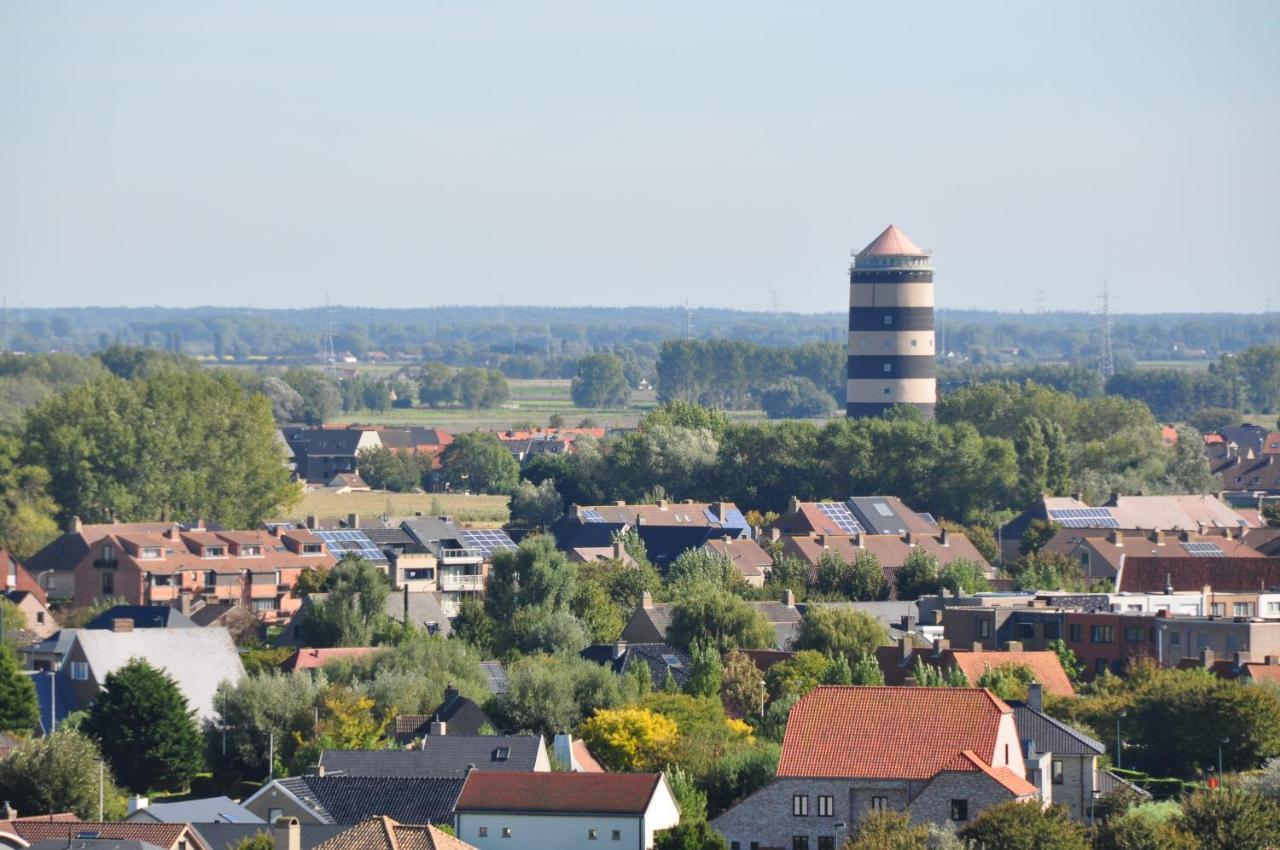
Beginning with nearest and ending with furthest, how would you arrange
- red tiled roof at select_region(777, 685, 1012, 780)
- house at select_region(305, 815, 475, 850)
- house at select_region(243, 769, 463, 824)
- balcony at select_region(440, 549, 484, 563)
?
house at select_region(305, 815, 475, 850) → red tiled roof at select_region(777, 685, 1012, 780) → house at select_region(243, 769, 463, 824) → balcony at select_region(440, 549, 484, 563)

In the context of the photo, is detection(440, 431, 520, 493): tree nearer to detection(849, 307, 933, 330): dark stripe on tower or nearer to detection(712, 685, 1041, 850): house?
detection(849, 307, 933, 330): dark stripe on tower

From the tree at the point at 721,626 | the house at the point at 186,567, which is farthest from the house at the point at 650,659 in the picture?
the house at the point at 186,567

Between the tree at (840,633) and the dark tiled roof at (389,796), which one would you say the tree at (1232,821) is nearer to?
the dark tiled roof at (389,796)

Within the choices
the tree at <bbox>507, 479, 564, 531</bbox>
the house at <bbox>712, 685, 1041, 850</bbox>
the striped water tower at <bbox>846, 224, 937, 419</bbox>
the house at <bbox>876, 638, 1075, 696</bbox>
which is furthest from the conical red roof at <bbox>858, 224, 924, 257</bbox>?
the house at <bbox>712, 685, 1041, 850</bbox>

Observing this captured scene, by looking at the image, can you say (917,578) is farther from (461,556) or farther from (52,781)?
(52,781)

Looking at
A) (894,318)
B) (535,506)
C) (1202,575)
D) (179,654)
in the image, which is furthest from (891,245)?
(179,654)
